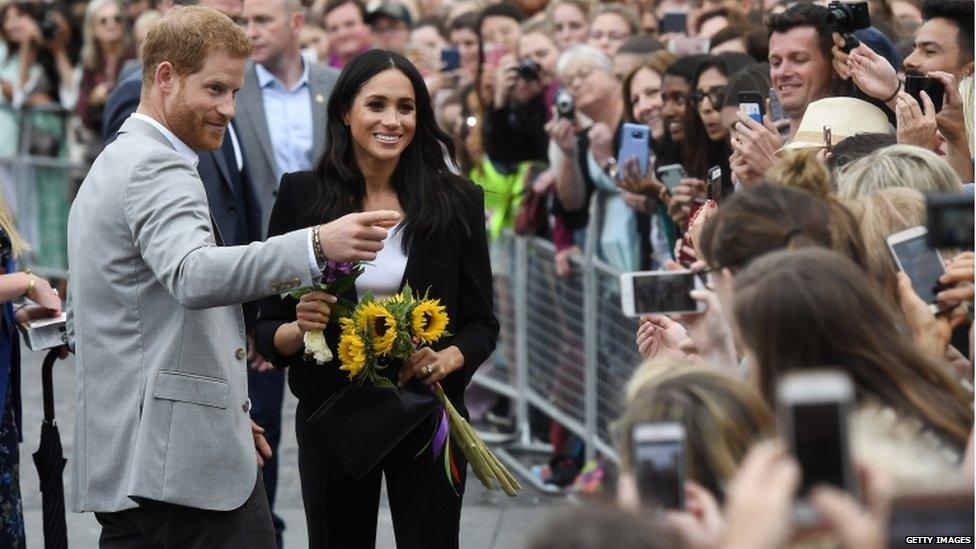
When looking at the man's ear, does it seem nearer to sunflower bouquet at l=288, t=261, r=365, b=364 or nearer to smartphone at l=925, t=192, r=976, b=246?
sunflower bouquet at l=288, t=261, r=365, b=364

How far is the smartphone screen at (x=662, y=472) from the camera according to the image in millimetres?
2492

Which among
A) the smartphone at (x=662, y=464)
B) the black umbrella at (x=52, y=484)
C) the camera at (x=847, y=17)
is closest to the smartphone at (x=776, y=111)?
the camera at (x=847, y=17)

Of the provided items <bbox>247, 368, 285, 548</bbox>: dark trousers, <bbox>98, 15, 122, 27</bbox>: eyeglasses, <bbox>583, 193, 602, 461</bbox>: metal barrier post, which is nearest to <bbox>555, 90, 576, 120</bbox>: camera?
<bbox>583, 193, 602, 461</bbox>: metal barrier post

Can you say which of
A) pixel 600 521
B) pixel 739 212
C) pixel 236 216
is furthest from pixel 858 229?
pixel 236 216

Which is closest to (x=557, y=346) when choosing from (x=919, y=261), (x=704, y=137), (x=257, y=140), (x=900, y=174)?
(x=704, y=137)

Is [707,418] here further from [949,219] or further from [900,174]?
[900,174]

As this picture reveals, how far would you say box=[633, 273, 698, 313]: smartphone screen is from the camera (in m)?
3.76

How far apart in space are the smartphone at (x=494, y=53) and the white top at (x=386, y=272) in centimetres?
513

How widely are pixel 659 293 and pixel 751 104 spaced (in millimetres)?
2246

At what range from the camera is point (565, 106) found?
8.36 meters

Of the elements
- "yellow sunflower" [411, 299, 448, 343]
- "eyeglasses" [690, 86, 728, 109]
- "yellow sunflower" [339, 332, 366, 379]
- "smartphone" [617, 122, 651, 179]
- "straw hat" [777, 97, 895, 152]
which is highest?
"straw hat" [777, 97, 895, 152]

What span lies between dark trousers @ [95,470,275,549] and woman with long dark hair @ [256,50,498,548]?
0.52 metres

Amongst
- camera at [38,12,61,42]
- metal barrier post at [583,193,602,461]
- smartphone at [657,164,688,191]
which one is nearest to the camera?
smartphone at [657,164,688,191]

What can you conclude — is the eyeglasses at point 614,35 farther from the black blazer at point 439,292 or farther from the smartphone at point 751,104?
the black blazer at point 439,292
